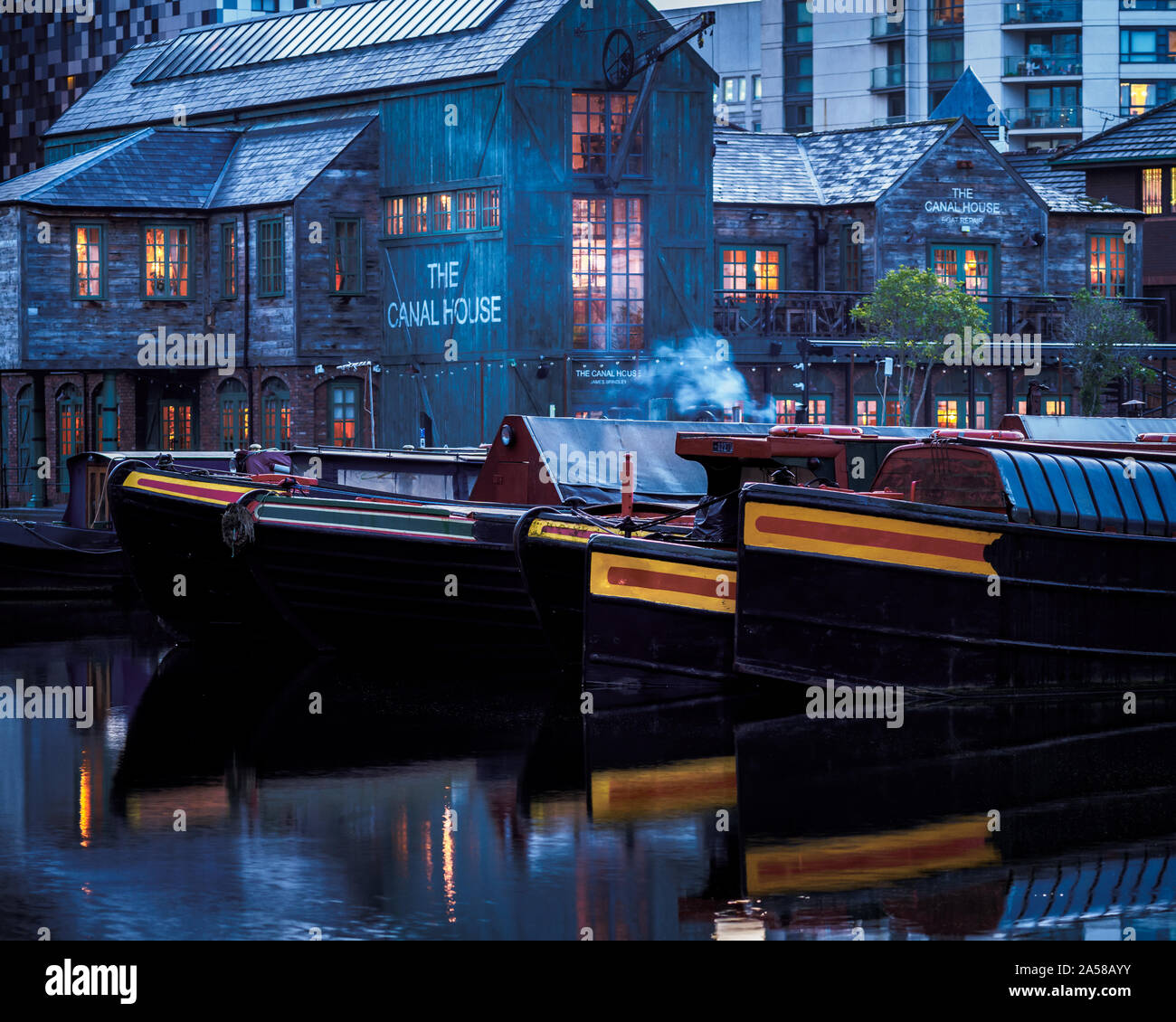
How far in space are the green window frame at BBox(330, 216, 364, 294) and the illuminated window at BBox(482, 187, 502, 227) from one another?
3.70 m

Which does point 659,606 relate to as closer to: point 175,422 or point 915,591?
point 915,591

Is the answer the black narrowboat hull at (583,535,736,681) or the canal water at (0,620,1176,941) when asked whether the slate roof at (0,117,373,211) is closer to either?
the canal water at (0,620,1176,941)

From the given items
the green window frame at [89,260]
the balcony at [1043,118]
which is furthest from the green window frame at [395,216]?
the balcony at [1043,118]

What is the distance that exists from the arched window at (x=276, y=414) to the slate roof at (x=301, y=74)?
671 cm

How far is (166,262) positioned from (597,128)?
1051 centimetres

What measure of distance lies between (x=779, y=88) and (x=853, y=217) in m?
56.9

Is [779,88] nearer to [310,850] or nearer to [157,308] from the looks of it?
[157,308]

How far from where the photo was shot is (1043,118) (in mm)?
97188

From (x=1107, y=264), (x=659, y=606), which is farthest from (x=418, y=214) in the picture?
A: (x=659, y=606)

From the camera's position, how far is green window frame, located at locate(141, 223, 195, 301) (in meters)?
44.2

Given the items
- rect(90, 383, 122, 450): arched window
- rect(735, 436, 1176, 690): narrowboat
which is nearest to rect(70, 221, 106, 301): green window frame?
rect(90, 383, 122, 450): arched window

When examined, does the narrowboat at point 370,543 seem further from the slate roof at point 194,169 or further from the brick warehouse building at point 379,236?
the slate roof at point 194,169

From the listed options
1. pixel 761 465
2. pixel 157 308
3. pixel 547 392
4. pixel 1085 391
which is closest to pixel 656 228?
pixel 547 392

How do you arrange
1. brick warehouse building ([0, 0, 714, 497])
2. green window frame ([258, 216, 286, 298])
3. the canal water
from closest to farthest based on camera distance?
1. the canal water
2. brick warehouse building ([0, 0, 714, 497])
3. green window frame ([258, 216, 286, 298])
